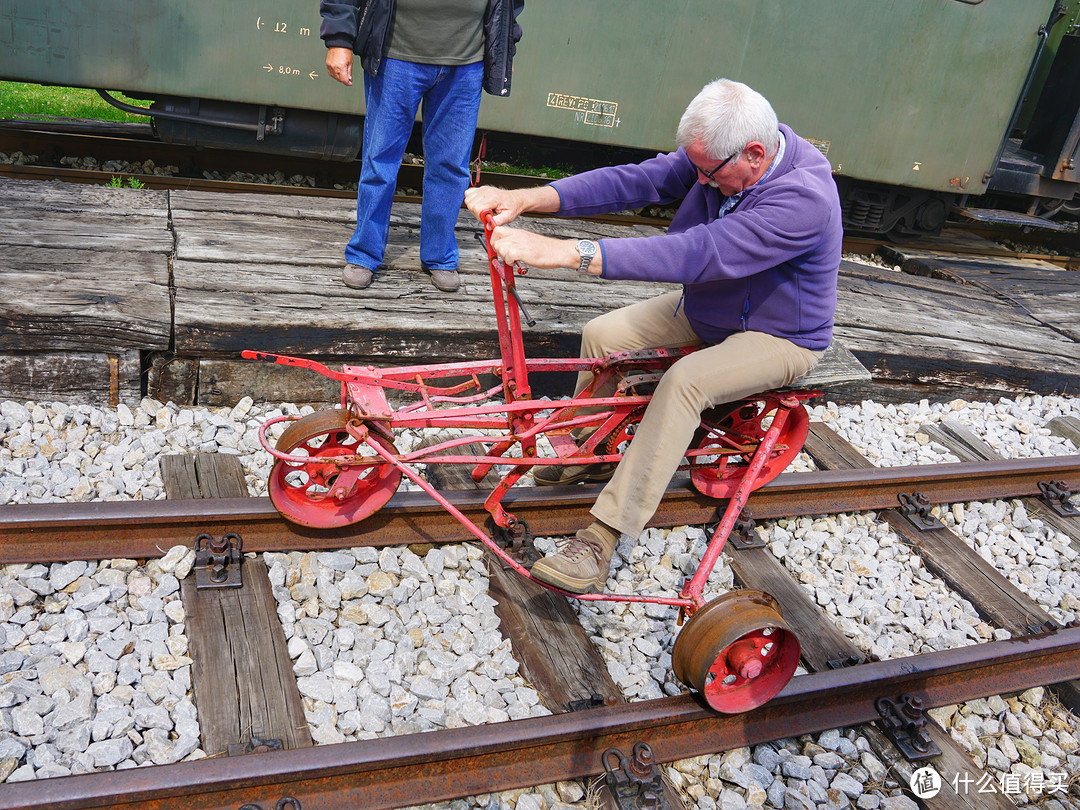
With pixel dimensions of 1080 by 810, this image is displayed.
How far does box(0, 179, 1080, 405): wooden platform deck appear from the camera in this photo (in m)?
3.83

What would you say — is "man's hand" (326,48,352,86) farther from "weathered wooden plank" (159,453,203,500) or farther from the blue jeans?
"weathered wooden plank" (159,453,203,500)

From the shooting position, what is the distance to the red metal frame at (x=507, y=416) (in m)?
3.07

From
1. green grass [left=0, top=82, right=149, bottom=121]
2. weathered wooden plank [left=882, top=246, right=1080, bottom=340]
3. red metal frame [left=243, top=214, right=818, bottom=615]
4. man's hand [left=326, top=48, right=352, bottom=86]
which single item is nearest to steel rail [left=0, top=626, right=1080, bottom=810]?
red metal frame [left=243, top=214, right=818, bottom=615]

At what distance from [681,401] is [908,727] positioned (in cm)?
138

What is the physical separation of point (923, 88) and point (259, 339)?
22.7ft

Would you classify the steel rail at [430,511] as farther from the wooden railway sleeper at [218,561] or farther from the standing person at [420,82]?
the standing person at [420,82]

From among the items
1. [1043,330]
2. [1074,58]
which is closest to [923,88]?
[1074,58]

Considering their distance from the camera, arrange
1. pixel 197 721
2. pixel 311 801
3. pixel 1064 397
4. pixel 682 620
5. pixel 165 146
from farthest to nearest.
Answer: pixel 165 146
pixel 1064 397
pixel 682 620
pixel 197 721
pixel 311 801

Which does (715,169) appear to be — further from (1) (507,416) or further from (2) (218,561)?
(2) (218,561)

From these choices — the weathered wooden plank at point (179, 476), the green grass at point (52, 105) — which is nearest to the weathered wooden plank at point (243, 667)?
the weathered wooden plank at point (179, 476)

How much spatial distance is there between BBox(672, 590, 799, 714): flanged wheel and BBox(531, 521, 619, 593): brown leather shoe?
1.32 feet

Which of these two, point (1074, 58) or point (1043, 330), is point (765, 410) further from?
point (1074, 58)

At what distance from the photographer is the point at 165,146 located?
7.23m

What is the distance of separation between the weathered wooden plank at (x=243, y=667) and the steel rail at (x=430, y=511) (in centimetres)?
19
